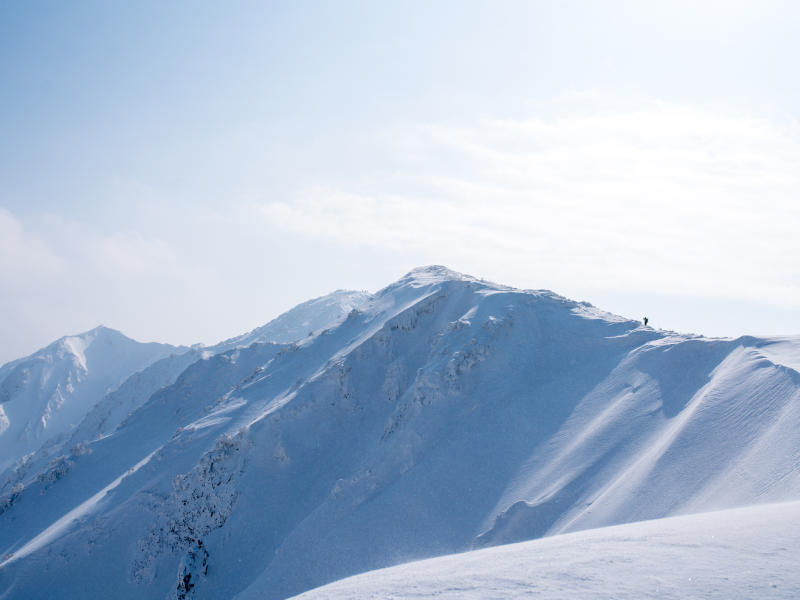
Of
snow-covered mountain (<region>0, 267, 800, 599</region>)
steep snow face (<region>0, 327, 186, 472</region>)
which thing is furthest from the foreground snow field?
steep snow face (<region>0, 327, 186, 472</region>)

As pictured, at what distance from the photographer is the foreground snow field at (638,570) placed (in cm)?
646

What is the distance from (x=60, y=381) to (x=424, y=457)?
8848 cm

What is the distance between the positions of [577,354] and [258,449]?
1721cm

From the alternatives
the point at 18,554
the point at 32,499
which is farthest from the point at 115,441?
the point at 18,554

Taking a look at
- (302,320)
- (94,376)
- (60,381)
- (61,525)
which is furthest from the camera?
(94,376)

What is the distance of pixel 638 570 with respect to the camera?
7.14 metres

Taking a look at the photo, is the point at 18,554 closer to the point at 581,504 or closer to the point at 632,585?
the point at 581,504

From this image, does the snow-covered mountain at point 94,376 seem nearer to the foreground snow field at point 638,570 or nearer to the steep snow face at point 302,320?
the steep snow face at point 302,320

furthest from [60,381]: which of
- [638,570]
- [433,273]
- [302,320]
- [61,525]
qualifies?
[638,570]

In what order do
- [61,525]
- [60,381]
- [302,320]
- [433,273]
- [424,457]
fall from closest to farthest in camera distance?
[424,457] < [61,525] < [433,273] < [302,320] < [60,381]

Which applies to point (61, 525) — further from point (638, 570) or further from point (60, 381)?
point (60, 381)

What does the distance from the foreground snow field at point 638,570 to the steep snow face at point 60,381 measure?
80.9 meters

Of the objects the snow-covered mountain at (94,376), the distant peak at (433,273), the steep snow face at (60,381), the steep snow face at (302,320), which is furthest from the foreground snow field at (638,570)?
the steep snow face at (60,381)

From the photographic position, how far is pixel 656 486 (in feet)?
54.8
